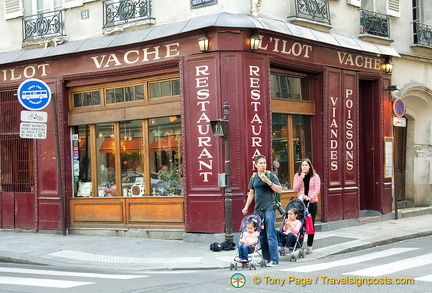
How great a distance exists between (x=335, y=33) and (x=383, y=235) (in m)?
5.11

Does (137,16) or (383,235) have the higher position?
(137,16)

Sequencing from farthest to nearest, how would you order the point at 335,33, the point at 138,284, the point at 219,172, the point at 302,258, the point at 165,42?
the point at 335,33 → the point at 165,42 → the point at 219,172 → the point at 302,258 → the point at 138,284

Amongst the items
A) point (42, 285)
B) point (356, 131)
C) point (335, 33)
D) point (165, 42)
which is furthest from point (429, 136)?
point (42, 285)

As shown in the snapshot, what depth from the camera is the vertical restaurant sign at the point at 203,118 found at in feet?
41.1

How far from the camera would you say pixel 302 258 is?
10672 mm

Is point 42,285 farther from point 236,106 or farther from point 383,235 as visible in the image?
point 383,235

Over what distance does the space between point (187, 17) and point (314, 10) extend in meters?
3.20

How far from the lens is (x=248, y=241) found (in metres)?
9.65

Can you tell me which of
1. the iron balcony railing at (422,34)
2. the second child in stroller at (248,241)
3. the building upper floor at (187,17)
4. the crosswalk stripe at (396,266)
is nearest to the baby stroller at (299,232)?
the second child in stroller at (248,241)

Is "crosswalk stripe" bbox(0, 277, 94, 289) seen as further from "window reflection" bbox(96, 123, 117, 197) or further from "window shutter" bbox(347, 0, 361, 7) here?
"window shutter" bbox(347, 0, 361, 7)

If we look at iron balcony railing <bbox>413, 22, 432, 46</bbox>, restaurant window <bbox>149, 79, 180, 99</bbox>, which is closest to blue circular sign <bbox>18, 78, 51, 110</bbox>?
restaurant window <bbox>149, 79, 180, 99</bbox>

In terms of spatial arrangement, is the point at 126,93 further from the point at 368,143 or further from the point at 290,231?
the point at 368,143

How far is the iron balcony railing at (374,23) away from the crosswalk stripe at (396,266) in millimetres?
7433

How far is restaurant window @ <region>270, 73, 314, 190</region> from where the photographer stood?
13.8m
